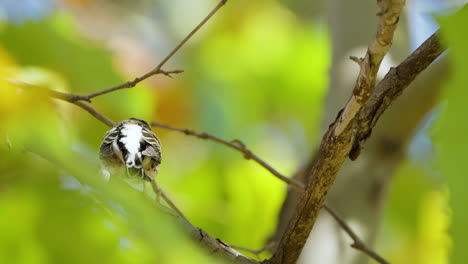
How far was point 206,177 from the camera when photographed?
47.4 inches

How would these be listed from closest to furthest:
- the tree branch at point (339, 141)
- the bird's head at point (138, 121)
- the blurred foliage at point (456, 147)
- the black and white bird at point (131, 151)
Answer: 1. the blurred foliage at point (456, 147)
2. the tree branch at point (339, 141)
3. the black and white bird at point (131, 151)
4. the bird's head at point (138, 121)

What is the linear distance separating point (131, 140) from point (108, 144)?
0.09 feet

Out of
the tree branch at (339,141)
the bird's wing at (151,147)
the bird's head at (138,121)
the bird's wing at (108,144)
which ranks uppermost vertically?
the tree branch at (339,141)

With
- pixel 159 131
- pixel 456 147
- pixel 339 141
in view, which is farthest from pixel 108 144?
pixel 159 131

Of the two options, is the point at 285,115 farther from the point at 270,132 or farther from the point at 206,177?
the point at 206,177

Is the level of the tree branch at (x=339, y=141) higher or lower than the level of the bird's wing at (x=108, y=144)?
higher

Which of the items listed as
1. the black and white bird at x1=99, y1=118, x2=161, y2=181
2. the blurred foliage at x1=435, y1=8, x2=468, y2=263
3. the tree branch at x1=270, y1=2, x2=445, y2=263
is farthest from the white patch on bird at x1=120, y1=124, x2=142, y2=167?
the blurred foliage at x1=435, y1=8, x2=468, y2=263

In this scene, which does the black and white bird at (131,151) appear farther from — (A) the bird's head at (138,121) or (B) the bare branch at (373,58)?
(B) the bare branch at (373,58)

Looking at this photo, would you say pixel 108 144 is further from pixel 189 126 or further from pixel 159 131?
pixel 189 126

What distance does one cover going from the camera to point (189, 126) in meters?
1.43

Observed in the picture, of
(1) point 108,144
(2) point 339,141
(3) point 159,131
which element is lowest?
(3) point 159,131

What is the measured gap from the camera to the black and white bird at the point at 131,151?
1.62ft

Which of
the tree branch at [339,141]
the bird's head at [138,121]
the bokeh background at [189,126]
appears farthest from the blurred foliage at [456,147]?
the bird's head at [138,121]

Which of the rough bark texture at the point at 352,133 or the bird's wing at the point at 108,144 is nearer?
the rough bark texture at the point at 352,133
